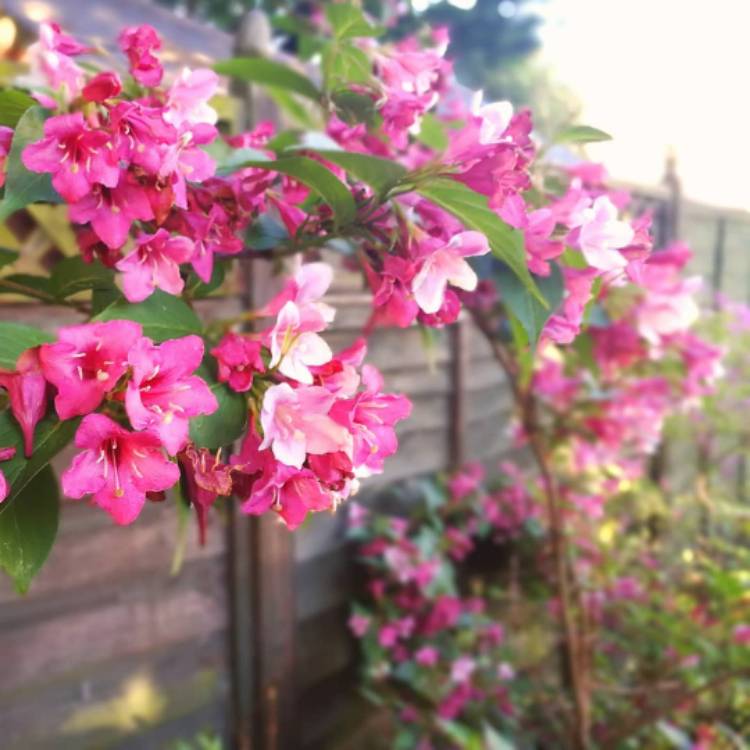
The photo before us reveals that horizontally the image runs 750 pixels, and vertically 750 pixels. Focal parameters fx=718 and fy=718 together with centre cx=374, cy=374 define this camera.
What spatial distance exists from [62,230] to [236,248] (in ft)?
2.47

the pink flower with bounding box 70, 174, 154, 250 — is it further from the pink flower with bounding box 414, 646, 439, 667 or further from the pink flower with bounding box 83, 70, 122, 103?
the pink flower with bounding box 414, 646, 439, 667

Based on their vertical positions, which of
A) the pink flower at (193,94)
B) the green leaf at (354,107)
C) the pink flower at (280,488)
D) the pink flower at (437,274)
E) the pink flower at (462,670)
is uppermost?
the green leaf at (354,107)

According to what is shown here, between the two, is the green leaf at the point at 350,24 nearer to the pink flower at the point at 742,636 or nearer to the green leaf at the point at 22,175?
the green leaf at the point at 22,175

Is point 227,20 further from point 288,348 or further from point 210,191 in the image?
point 288,348

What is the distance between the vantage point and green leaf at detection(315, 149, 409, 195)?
0.51 m

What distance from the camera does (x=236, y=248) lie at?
22.0 inches

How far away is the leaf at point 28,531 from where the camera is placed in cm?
43

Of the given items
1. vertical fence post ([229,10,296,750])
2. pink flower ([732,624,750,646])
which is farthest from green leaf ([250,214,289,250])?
pink flower ([732,624,750,646])

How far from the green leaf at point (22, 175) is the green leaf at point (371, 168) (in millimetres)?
189

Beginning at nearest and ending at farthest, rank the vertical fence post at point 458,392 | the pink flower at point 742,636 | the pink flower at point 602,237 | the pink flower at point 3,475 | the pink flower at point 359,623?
the pink flower at point 3,475 < the pink flower at point 602,237 < the pink flower at point 359,623 < the pink flower at point 742,636 < the vertical fence post at point 458,392

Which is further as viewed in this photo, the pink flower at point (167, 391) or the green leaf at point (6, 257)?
the green leaf at point (6, 257)

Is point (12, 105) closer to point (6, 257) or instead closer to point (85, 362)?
point (6, 257)

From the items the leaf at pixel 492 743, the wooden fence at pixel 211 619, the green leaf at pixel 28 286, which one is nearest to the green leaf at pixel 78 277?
the green leaf at pixel 28 286

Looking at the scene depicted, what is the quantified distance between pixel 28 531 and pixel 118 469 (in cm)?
11
